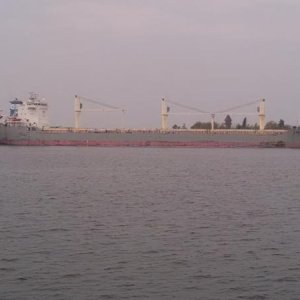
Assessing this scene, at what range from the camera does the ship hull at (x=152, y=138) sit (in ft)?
239

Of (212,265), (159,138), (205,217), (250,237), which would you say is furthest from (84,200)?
(159,138)

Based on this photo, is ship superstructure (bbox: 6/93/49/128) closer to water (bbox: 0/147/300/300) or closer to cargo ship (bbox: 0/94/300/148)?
cargo ship (bbox: 0/94/300/148)

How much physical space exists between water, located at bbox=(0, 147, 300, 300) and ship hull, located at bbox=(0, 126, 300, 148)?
Result: 5028cm

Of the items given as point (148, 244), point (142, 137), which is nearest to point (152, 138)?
point (142, 137)

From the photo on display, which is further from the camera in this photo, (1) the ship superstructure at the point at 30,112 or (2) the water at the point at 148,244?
(1) the ship superstructure at the point at 30,112

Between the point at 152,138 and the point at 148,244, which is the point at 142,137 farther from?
the point at 148,244

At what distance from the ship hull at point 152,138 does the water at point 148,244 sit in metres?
50.3

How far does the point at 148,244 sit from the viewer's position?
40.6 feet

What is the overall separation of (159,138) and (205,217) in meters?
58.3

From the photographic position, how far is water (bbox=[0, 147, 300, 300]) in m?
9.38

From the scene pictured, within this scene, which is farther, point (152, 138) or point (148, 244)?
point (152, 138)

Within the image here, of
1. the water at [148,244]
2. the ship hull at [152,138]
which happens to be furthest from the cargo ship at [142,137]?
the water at [148,244]

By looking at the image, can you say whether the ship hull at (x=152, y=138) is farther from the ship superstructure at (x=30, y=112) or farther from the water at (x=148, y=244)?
the water at (x=148, y=244)

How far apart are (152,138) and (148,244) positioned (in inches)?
2427
